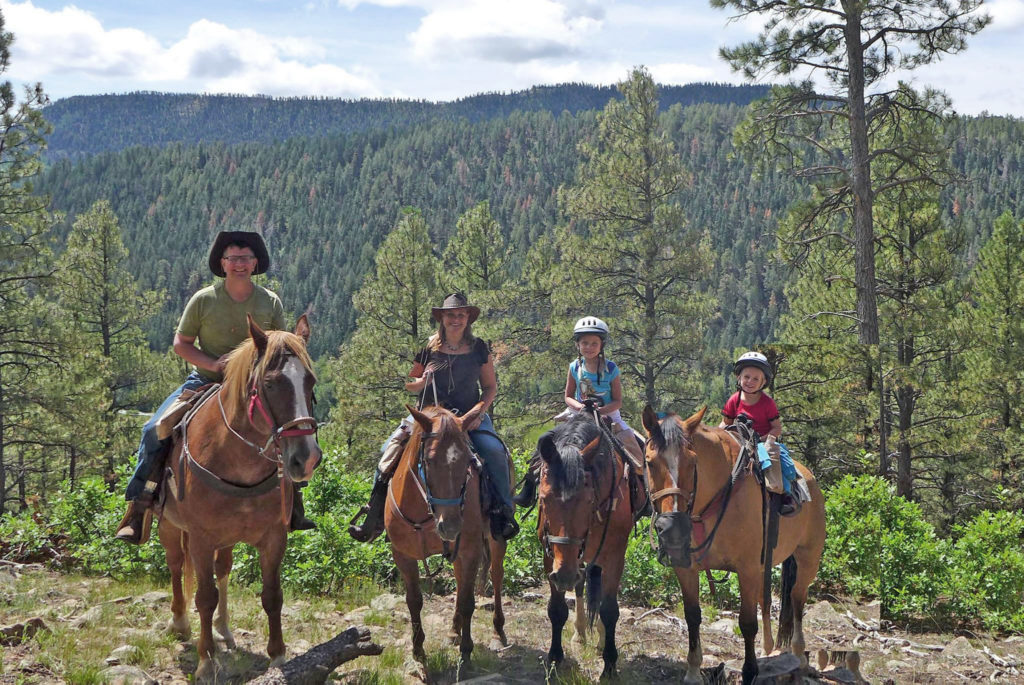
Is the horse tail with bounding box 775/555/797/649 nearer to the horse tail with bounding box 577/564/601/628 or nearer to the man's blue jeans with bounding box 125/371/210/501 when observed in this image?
the horse tail with bounding box 577/564/601/628

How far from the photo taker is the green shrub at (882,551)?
32.6 feet

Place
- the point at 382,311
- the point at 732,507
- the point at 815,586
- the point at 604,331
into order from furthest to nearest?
1. the point at 382,311
2. the point at 815,586
3. the point at 604,331
4. the point at 732,507

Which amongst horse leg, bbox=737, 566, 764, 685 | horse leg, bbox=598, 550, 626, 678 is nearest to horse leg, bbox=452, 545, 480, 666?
horse leg, bbox=598, 550, 626, 678

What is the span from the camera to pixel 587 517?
6242mm

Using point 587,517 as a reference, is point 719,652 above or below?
below

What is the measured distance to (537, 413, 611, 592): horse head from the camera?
610 cm

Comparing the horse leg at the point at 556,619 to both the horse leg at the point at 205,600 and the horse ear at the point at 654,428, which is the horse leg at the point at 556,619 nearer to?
the horse ear at the point at 654,428

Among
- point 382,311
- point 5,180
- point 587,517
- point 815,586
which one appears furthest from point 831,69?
point 5,180

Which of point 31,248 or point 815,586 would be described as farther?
point 31,248

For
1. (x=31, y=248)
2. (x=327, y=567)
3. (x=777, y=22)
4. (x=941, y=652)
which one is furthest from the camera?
(x=31, y=248)

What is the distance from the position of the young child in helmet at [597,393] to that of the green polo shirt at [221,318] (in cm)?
280

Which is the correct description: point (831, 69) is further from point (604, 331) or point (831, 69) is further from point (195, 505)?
point (195, 505)

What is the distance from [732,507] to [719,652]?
2.33 m

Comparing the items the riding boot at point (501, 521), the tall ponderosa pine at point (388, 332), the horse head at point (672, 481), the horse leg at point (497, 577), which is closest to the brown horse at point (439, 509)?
the riding boot at point (501, 521)
